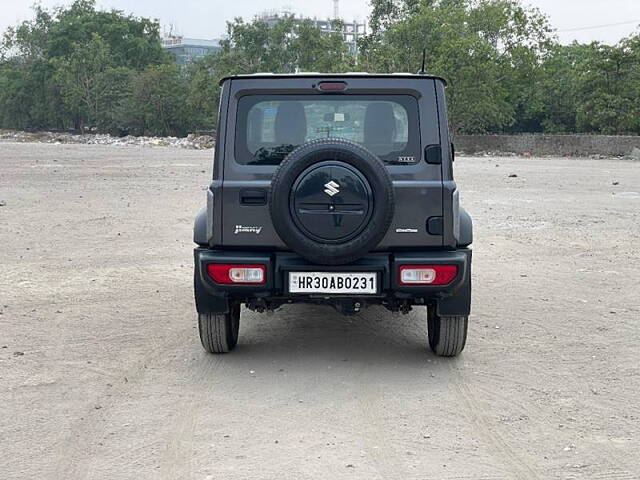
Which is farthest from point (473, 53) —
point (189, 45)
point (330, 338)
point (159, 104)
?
point (189, 45)

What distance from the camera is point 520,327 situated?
7.11 meters

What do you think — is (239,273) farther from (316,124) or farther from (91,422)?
(91,422)

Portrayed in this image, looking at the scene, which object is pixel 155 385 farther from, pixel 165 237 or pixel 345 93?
pixel 165 237

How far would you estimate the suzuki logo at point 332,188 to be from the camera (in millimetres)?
5305

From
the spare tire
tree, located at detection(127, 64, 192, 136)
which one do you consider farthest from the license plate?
tree, located at detection(127, 64, 192, 136)

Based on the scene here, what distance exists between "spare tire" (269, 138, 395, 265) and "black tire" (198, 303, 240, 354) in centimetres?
96

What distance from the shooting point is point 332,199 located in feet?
→ 17.5

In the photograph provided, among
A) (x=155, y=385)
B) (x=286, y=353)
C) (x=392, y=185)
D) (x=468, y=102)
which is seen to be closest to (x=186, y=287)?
(x=286, y=353)

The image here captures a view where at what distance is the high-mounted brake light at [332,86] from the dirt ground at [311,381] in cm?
191

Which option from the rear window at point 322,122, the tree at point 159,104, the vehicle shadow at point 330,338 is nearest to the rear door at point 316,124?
the rear window at point 322,122

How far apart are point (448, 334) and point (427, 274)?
68cm

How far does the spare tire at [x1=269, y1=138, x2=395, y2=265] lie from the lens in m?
5.30

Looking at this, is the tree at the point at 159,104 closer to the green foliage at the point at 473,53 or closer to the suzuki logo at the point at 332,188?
the green foliage at the point at 473,53

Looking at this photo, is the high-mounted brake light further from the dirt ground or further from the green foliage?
the green foliage
